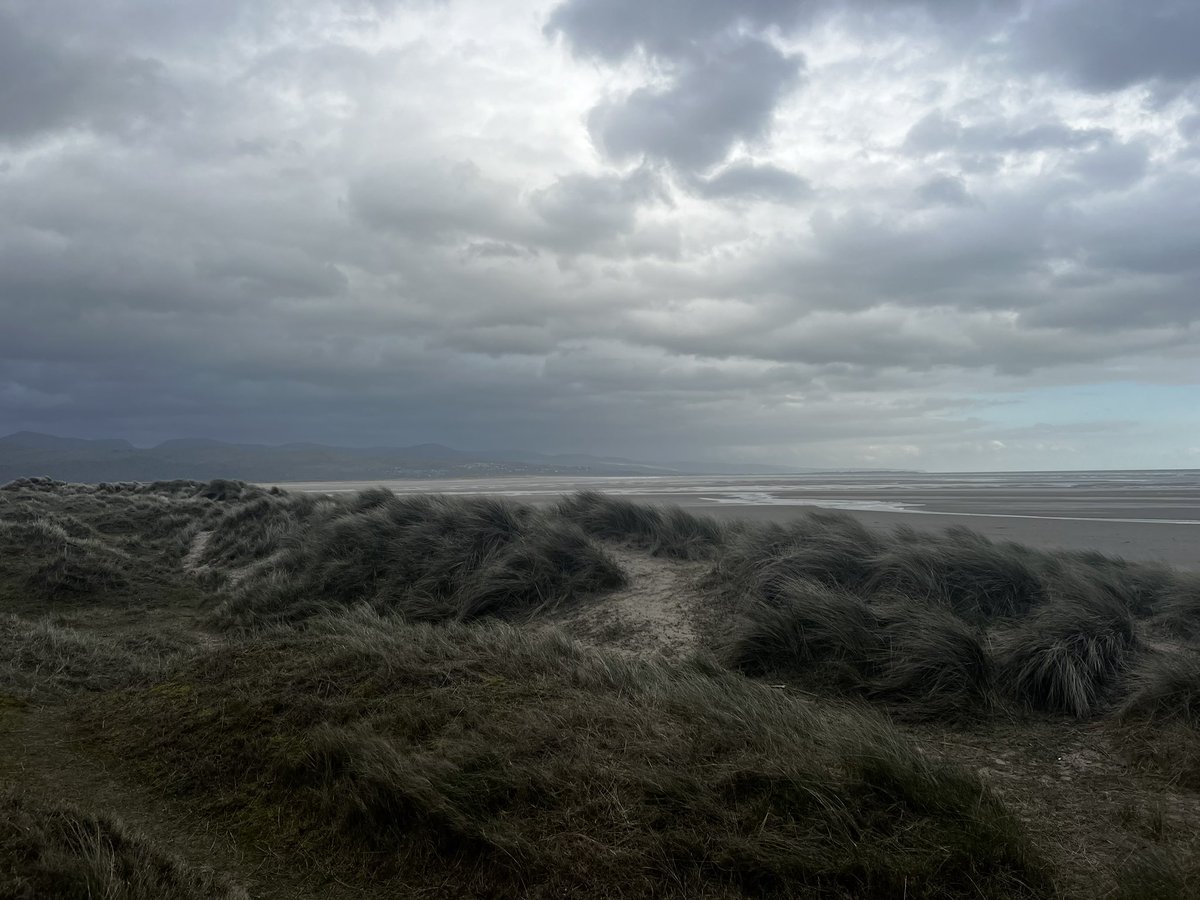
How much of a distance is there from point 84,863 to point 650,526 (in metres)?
10.7

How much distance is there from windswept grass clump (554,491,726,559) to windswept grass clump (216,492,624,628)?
→ 116 cm

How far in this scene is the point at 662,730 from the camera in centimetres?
466

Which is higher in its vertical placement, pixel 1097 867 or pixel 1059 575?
pixel 1059 575

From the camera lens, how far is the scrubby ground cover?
3479 mm

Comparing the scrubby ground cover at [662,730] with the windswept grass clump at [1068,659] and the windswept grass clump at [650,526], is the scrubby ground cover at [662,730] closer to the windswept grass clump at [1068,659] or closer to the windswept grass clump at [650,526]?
the windswept grass clump at [1068,659]

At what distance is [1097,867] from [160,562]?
18.0 meters

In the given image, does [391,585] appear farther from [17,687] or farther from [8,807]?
[8,807]

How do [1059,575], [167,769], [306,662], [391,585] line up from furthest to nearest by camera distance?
[391,585], [1059,575], [306,662], [167,769]

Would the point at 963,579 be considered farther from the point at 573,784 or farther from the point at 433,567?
the point at 433,567

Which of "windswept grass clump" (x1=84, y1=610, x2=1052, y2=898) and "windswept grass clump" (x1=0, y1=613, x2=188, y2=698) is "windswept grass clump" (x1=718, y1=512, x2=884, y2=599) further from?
"windswept grass clump" (x1=0, y1=613, x2=188, y2=698)

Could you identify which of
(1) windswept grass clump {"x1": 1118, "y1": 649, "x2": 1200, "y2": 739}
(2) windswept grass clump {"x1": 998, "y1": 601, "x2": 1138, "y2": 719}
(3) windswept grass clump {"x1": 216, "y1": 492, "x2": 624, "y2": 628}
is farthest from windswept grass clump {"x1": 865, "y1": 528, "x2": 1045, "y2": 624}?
(3) windswept grass clump {"x1": 216, "y1": 492, "x2": 624, "y2": 628}

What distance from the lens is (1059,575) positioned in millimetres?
9000

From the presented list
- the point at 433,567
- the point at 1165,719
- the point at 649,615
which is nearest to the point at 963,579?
the point at 1165,719

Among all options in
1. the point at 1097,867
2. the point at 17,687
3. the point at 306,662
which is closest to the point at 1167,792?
the point at 1097,867
